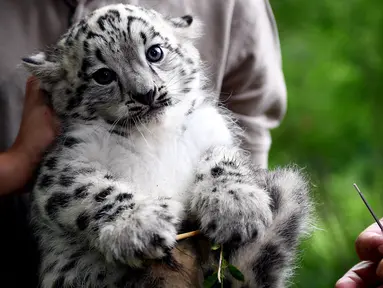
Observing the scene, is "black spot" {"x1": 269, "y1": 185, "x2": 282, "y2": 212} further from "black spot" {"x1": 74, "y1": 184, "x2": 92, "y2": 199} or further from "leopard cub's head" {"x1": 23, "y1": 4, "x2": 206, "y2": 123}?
"black spot" {"x1": 74, "y1": 184, "x2": 92, "y2": 199}

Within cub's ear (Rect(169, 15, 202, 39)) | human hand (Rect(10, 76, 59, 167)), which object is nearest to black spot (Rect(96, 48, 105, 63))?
human hand (Rect(10, 76, 59, 167))

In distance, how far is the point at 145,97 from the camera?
5.64ft

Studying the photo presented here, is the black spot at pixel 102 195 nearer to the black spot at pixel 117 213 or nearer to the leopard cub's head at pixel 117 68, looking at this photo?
the black spot at pixel 117 213

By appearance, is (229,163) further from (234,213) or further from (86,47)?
(86,47)

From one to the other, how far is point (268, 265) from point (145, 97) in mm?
551

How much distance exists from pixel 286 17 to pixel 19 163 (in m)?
2.26

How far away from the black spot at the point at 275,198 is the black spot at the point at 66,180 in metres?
0.54

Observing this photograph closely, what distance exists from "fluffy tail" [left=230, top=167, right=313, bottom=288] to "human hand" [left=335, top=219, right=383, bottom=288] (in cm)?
16

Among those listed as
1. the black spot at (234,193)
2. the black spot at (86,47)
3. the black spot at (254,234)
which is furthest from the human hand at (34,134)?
the black spot at (254,234)

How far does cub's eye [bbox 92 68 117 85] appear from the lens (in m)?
1.79

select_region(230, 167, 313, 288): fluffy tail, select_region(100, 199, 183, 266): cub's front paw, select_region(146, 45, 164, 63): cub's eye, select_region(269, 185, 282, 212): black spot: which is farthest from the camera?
select_region(146, 45, 164, 63): cub's eye

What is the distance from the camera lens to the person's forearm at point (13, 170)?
1.84 metres

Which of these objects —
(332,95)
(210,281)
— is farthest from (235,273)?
(332,95)

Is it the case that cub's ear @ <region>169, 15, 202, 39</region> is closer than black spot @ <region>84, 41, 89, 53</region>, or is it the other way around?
black spot @ <region>84, 41, 89, 53</region>
